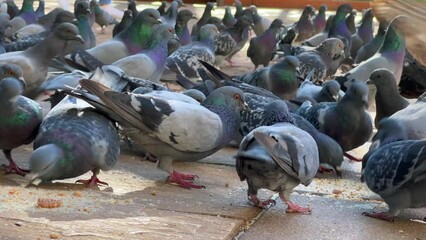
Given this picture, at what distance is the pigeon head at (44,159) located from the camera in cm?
484

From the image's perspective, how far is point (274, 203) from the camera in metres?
5.14

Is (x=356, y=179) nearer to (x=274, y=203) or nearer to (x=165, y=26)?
(x=274, y=203)

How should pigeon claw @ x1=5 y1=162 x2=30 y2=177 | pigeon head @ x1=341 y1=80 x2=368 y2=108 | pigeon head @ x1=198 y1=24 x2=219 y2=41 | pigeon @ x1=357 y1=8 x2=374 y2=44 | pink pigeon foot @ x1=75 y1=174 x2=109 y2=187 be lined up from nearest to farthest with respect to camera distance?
pink pigeon foot @ x1=75 y1=174 x2=109 y2=187 → pigeon claw @ x1=5 y1=162 x2=30 y2=177 → pigeon head @ x1=341 y1=80 x2=368 y2=108 → pigeon head @ x1=198 y1=24 x2=219 y2=41 → pigeon @ x1=357 y1=8 x2=374 y2=44

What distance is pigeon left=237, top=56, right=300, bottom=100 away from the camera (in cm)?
833

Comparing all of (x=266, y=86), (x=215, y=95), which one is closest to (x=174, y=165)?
(x=215, y=95)

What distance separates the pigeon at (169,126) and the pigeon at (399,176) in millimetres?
1108

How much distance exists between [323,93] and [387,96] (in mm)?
657

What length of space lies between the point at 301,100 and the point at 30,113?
283 centimetres

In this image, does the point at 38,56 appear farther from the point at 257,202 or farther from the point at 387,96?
the point at 257,202

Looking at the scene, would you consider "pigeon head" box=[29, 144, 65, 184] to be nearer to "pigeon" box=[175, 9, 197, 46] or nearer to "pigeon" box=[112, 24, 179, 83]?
"pigeon" box=[112, 24, 179, 83]

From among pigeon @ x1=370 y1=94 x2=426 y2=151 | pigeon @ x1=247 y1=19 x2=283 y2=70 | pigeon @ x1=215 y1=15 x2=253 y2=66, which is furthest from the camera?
pigeon @ x1=215 y1=15 x2=253 y2=66

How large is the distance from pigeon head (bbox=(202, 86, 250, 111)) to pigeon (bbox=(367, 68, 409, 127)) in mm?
1547

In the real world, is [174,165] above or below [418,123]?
below

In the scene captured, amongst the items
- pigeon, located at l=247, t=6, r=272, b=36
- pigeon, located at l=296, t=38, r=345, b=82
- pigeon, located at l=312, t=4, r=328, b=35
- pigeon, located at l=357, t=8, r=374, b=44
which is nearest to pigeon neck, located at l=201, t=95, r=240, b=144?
pigeon, located at l=296, t=38, r=345, b=82
